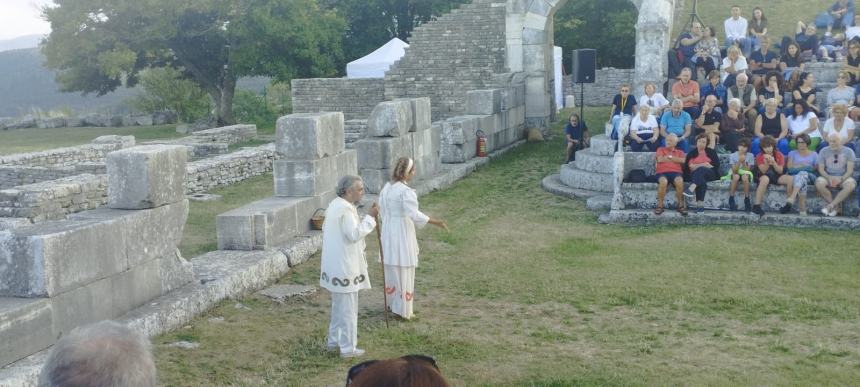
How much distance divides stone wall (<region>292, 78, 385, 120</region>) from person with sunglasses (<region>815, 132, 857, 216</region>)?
17783mm

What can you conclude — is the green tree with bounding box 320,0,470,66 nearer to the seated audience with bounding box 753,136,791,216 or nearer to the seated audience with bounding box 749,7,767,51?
the seated audience with bounding box 749,7,767,51

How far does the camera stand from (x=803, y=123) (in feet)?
41.0

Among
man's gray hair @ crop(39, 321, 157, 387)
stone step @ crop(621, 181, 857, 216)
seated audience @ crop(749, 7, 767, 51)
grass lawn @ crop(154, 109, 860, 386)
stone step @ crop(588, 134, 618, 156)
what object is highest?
seated audience @ crop(749, 7, 767, 51)

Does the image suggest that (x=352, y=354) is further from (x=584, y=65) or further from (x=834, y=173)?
(x=584, y=65)

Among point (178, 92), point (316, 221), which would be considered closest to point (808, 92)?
point (316, 221)

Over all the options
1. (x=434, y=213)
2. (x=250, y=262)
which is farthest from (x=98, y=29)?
(x=250, y=262)

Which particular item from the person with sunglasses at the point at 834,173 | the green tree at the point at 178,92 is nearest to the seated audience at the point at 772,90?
the person with sunglasses at the point at 834,173

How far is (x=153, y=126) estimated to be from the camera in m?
33.2

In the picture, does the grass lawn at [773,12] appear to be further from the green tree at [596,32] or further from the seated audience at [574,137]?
the seated audience at [574,137]

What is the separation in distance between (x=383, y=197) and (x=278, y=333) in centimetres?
153

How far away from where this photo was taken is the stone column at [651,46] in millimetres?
15561

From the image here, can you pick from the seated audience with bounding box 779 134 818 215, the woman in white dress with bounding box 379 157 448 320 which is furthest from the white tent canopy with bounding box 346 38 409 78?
the woman in white dress with bounding box 379 157 448 320

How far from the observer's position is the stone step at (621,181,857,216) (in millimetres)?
11344

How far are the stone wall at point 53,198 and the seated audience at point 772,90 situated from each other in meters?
10.0
